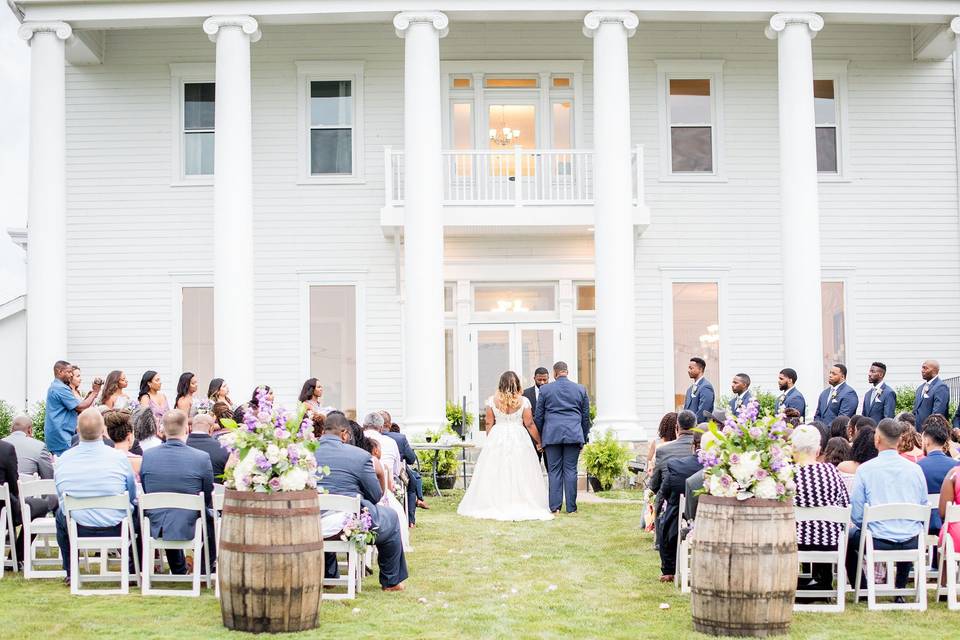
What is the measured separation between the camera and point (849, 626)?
8062mm

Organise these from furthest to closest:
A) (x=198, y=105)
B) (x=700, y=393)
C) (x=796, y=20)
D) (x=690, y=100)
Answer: (x=690, y=100) → (x=198, y=105) → (x=796, y=20) → (x=700, y=393)

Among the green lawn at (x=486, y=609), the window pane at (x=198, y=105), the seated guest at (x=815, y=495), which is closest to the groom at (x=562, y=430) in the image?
the green lawn at (x=486, y=609)

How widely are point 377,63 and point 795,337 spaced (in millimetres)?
9181

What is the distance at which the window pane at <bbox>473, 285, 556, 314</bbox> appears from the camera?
22062 mm

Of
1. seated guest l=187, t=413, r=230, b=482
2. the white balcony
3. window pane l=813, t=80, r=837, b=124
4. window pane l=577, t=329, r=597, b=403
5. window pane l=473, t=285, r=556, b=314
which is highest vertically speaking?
window pane l=813, t=80, r=837, b=124

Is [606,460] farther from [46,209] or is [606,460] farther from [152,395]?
A: [46,209]

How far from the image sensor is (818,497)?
8.86 metres

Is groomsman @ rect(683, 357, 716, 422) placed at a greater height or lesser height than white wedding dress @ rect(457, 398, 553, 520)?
greater

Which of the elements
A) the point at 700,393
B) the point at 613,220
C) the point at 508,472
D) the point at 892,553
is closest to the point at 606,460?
the point at 700,393

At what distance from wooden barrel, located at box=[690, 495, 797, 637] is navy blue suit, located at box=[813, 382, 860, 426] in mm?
9270

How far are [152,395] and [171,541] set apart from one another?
5.06 m

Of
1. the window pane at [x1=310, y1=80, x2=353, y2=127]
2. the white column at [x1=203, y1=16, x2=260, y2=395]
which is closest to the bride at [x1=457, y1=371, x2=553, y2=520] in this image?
the white column at [x1=203, y1=16, x2=260, y2=395]

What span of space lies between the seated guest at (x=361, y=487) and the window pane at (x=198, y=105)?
14.2m

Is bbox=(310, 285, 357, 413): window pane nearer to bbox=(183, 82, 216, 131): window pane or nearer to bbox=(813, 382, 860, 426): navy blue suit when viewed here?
bbox=(183, 82, 216, 131): window pane
